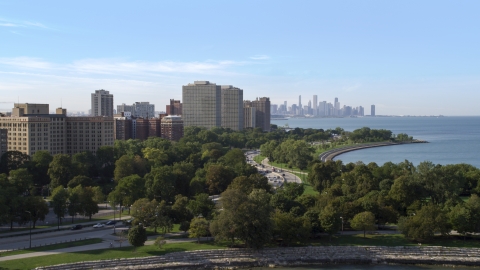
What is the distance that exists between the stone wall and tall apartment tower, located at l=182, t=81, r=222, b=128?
82973 millimetres

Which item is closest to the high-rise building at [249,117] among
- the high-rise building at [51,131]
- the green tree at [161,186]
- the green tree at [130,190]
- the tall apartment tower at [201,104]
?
the tall apartment tower at [201,104]

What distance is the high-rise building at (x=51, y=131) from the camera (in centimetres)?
4884

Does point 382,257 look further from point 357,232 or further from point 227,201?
point 227,201

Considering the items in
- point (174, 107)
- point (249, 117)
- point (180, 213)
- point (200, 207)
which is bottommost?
point (180, 213)

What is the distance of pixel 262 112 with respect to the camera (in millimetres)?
136500

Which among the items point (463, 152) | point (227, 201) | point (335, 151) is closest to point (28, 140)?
point (227, 201)

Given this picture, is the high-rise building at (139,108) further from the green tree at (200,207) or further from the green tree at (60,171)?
the green tree at (200,207)

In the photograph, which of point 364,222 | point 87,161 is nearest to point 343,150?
point 87,161

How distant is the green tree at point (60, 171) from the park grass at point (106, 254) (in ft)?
58.7

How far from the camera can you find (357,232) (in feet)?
87.2

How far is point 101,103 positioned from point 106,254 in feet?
294

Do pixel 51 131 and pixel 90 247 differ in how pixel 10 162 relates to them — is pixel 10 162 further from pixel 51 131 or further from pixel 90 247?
pixel 90 247

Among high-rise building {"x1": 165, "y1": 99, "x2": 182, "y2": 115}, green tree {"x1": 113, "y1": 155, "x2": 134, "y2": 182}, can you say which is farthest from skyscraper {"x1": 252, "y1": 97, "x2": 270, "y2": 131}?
green tree {"x1": 113, "y1": 155, "x2": 134, "y2": 182}

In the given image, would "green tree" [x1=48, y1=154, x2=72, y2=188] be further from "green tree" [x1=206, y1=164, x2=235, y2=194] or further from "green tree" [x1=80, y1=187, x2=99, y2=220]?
"green tree" [x1=206, y1=164, x2=235, y2=194]
